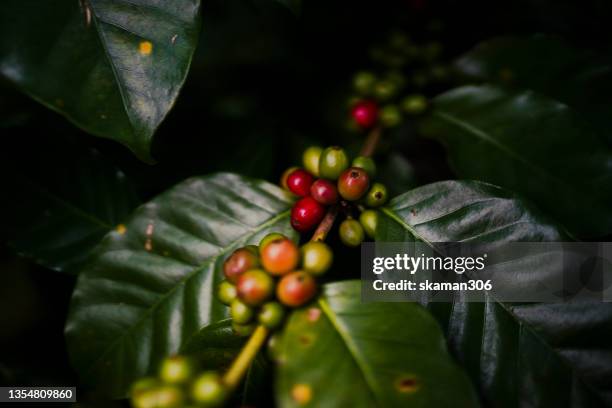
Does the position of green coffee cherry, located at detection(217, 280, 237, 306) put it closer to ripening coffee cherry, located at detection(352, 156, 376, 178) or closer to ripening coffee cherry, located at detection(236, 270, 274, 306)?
ripening coffee cherry, located at detection(236, 270, 274, 306)

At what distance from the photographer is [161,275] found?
52.6 inches

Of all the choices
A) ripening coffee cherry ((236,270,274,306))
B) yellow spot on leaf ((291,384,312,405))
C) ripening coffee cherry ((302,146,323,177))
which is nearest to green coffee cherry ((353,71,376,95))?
ripening coffee cherry ((302,146,323,177))

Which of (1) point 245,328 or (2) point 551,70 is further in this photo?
(2) point 551,70

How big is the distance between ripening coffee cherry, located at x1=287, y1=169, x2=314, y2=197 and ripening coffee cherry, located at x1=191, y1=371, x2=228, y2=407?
634mm

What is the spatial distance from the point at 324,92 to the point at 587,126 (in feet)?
4.44

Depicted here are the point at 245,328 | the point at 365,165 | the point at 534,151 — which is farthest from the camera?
the point at 534,151

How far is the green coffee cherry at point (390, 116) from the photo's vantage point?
1914 mm

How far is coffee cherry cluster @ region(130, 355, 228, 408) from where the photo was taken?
0.83 m

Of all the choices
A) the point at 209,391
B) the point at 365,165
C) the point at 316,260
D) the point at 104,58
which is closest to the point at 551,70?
the point at 365,165

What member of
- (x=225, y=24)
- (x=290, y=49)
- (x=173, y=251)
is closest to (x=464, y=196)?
(x=173, y=251)

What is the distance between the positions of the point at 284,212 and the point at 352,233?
222mm

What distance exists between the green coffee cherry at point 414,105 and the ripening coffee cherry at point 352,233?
0.81 meters

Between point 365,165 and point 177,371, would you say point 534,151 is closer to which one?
point 365,165

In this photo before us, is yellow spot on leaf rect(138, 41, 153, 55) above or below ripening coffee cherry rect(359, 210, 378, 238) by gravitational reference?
above
